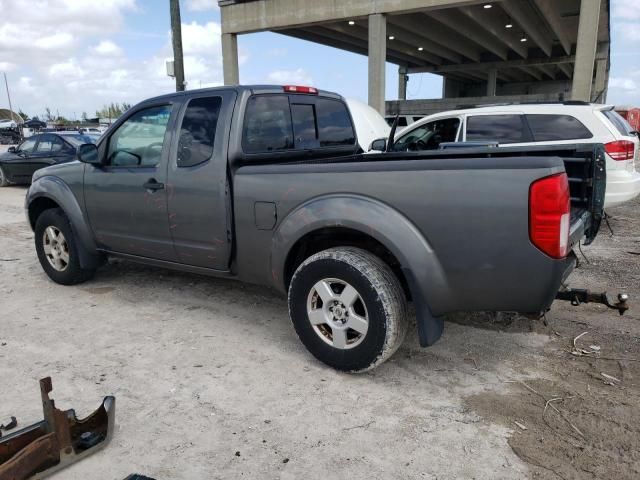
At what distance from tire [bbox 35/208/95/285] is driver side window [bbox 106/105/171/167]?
918mm

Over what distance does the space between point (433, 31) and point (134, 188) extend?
23027mm

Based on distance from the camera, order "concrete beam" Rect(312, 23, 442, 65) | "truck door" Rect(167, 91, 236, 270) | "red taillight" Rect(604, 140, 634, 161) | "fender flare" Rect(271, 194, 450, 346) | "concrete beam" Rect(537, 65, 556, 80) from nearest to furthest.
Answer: "fender flare" Rect(271, 194, 450, 346)
"truck door" Rect(167, 91, 236, 270)
"red taillight" Rect(604, 140, 634, 161)
"concrete beam" Rect(312, 23, 442, 65)
"concrete beam" Rect(537, 65, 556, 80)

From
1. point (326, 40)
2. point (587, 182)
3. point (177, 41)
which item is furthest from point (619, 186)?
point (326, 40)

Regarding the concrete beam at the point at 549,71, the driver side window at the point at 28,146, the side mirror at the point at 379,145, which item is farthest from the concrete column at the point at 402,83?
the side mirror at the point at 379,145

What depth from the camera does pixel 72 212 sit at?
15.6ft

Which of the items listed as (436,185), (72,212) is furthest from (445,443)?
(72,212)

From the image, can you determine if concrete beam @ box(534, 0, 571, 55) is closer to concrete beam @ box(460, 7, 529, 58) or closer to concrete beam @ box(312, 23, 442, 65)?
concrete beam @ box(460, 7, 529, 58)

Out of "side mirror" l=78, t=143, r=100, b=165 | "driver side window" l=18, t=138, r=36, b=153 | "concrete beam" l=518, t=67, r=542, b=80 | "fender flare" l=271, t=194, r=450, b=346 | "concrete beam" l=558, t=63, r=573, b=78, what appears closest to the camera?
"fender flare" l=271, t=194, r=450, b=346

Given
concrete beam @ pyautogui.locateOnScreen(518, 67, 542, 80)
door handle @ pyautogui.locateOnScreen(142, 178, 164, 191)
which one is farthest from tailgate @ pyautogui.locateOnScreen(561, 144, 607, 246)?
concrete beam @ pyautogui.locateOnScreen(518, 67, 542, 80)

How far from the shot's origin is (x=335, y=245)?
11.2 feet

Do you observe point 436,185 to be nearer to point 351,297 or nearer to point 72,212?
point 351,297

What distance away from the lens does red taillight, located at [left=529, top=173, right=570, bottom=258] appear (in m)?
2.51

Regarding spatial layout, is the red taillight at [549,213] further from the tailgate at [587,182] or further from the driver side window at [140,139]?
the driver side window at [140,139]

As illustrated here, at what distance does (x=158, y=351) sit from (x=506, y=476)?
2.39 metres
